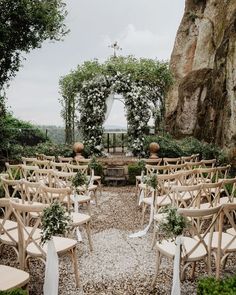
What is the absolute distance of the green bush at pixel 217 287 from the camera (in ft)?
9.40

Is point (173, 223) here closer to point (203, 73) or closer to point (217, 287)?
point (217, 287)

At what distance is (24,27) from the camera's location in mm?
11961

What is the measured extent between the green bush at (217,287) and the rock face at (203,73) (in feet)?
33.8

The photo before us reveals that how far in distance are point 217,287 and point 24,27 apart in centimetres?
1076

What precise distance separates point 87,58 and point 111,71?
1204 millimetres

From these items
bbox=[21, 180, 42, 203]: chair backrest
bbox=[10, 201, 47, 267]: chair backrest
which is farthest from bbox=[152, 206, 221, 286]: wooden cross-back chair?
bbox=[21, 180, 42, 203]: chair backrest

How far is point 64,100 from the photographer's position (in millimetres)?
15070

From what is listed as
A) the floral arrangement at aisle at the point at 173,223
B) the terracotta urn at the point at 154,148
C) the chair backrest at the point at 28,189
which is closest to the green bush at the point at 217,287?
the floral arrangement at aisle at the point at 173,223

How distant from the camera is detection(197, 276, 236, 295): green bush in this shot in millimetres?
2865

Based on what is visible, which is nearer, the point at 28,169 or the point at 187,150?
the point at 28,169

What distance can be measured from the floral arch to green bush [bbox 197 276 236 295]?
11128mm

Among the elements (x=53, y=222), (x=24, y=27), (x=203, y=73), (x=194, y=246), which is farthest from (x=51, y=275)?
(x=203, y=73)

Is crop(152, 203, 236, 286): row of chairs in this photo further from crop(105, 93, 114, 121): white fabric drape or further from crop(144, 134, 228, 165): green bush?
crop(105, 93, 114, 121): white fabric drape

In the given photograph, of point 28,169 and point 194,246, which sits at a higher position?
point 28,169
